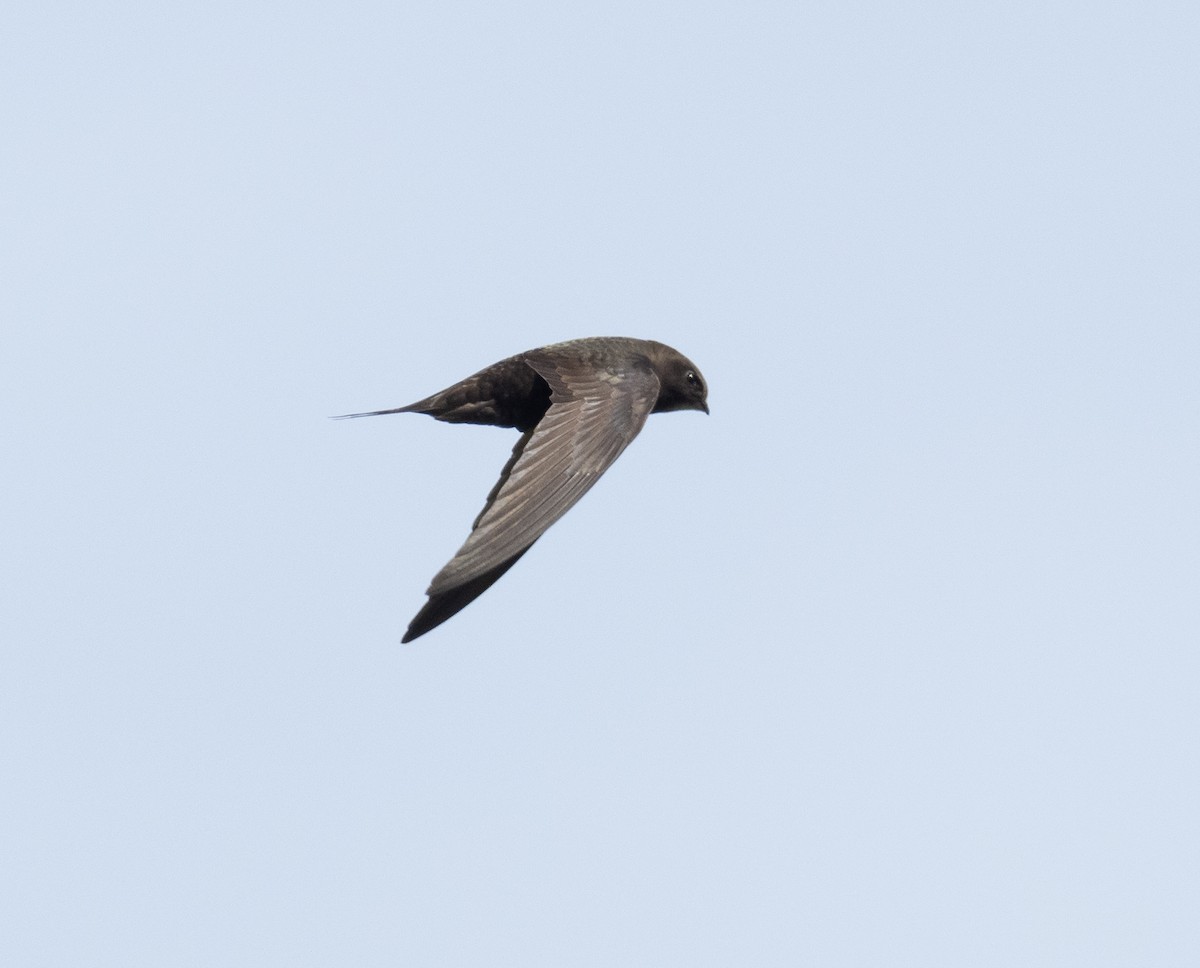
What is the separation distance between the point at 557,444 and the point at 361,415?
144 cm

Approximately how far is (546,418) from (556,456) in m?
0.57

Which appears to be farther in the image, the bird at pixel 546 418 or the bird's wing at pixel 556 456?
the bird at pixel 546 418

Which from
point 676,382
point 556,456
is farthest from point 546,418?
point 676,382

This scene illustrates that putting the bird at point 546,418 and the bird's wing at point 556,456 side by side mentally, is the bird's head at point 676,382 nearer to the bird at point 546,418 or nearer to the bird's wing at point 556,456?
the bird at point 546,418

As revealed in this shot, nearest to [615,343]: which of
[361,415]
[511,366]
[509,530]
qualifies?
[511,366]

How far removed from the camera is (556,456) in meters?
10.9

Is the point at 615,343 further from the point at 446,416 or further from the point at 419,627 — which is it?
the point at 419,627

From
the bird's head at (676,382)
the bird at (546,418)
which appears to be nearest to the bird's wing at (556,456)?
the bird at (546,418)

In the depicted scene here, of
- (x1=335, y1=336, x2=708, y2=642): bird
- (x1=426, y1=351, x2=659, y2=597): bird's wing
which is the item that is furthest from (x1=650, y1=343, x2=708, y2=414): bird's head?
(x1=426, y1=351, x2=659, y2=597): bird's wing

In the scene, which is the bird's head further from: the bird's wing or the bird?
the bird's wing

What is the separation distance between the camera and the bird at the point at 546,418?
32.5ft

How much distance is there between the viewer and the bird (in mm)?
9914

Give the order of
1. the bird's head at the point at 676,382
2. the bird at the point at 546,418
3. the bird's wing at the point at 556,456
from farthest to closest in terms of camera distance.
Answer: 1. the bird's head at the point at 676,382
2. the bird at the point at 546,418
3. the bird's wing at the point at 556,456

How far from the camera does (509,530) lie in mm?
9859
